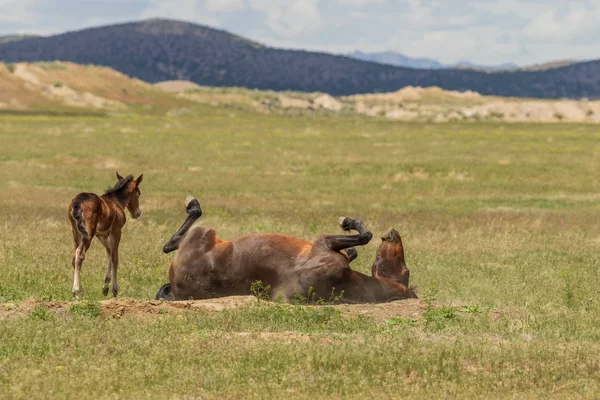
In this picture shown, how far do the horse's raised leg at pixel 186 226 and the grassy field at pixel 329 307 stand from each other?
4.07 ft

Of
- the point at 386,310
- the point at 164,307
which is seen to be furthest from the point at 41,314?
the point at 386,310

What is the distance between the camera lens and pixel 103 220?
46.0 feet

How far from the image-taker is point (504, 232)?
23828mm

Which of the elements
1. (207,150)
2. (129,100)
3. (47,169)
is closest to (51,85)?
(129,100)

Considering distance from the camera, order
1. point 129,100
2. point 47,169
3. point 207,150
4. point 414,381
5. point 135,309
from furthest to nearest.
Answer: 1. point 129,100
2. point 207,150
3. point 47,169
4. point 135,309
5. point 414,381

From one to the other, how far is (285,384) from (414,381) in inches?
50.5

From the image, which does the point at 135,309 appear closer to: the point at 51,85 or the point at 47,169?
the point at 47,169

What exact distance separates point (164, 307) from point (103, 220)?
310 centimetres

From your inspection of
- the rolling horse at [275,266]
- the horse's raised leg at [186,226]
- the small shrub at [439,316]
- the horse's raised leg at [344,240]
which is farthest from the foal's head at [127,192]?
the small shrub at [439,316]

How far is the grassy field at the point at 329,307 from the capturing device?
8.65m

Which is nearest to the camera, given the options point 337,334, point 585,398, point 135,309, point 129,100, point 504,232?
point 585,398

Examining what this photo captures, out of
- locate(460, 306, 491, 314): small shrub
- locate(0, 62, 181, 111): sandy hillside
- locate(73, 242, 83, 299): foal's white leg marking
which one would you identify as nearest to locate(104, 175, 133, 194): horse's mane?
locate(73, 242, 83, 299): foal's white leg marking

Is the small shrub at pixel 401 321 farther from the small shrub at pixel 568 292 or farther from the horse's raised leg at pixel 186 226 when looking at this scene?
the small shrub at pixel 568 292

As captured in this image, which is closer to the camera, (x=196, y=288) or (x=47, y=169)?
(x=196, y=288)
